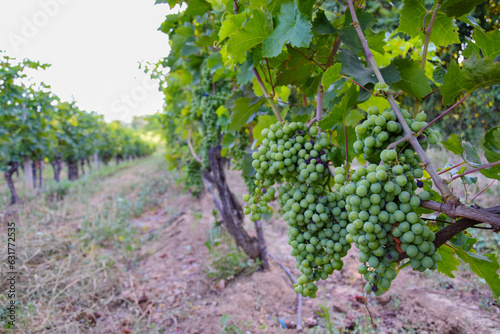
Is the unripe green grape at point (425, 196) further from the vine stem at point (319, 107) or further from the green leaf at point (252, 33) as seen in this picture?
the green leaf at point (252, 33)

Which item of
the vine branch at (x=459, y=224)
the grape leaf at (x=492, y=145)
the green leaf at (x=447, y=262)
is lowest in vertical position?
the green leaf at (x=447, y=262)

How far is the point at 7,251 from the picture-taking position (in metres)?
4.05

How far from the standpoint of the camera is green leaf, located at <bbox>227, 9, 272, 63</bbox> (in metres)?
1.01

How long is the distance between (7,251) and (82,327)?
76.7 inches

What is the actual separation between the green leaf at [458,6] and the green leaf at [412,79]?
152 millimetres

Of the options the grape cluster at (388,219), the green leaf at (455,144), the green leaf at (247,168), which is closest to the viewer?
the grape cluster at (388,219)

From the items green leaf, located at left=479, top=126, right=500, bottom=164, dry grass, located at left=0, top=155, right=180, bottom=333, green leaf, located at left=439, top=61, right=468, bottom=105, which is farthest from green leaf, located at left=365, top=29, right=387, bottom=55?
dry grass, located at left=0, top=155, right=180, bottom=333

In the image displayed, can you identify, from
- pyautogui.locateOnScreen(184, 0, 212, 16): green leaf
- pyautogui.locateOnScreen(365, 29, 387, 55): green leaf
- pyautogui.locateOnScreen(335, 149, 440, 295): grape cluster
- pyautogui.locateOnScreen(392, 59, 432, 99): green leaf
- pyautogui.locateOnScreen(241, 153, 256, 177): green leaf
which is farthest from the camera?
pyautogui.locateOnScreen(184, 0, 212, 16): green leaf

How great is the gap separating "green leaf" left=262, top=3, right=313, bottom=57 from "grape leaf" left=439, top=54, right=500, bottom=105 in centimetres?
42

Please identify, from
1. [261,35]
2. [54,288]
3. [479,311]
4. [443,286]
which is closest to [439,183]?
[261,35]

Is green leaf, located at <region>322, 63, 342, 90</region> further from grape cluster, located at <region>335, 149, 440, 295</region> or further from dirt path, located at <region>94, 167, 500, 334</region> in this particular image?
dirt path, located at <region>94, 167, 500, 334</region>

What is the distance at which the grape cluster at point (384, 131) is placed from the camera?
0.77 meters

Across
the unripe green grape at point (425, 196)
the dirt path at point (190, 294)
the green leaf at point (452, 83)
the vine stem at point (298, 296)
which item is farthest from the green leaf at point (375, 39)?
the vine stem at point (298, 296)

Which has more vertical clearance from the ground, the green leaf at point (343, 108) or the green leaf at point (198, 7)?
the green leaf at point (198, 7)
